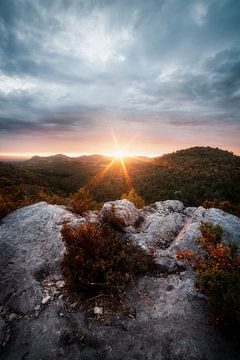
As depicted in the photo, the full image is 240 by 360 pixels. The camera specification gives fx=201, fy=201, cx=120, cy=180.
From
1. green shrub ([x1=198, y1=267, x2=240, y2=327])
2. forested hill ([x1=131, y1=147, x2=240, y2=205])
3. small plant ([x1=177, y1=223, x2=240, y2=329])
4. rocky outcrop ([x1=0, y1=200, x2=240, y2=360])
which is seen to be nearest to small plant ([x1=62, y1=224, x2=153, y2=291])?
rocky outcrop ([x1=0, y1=200, x2=240, y2=360])

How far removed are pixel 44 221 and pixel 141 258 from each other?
15.6ft

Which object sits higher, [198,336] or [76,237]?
[76,237]

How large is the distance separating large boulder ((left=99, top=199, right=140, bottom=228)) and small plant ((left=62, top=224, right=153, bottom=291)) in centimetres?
142

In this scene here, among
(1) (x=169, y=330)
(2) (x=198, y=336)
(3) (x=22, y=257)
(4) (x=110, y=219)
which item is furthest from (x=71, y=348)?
(4) (x=110, y=219)

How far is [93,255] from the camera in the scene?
19.9 feet

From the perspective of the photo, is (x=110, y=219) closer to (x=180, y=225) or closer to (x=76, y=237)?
(x=76, y=237)

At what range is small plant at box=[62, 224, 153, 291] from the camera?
18.1 ft

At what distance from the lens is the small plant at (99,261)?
5.51m

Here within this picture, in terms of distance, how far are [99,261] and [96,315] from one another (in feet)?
4.31

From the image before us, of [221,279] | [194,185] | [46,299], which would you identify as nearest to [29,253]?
[46,299]

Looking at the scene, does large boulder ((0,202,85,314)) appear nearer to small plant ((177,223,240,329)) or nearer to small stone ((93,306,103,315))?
small stone ((93,306,103,315))

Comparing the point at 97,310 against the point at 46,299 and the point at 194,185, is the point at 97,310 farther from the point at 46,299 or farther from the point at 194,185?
the point at 194,185

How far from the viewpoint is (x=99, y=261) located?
5.77 meters

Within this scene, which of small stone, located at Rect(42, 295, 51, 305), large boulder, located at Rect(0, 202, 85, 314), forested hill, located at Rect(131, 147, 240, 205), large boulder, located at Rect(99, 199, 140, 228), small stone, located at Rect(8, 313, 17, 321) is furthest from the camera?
forested hill, located at Rect(131, 147, 240, 205)
